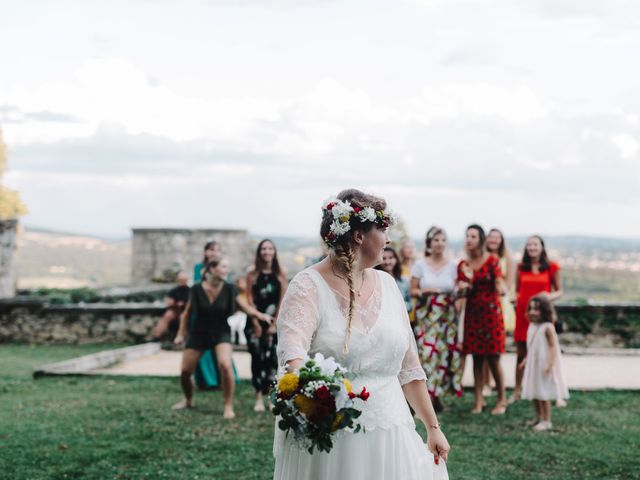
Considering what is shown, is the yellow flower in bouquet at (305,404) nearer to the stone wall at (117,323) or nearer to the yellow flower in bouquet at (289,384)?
→ the yellow flower in bouquet at (289,384)

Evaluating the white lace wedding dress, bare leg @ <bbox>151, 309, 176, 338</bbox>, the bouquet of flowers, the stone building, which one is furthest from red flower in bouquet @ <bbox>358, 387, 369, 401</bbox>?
the stone building

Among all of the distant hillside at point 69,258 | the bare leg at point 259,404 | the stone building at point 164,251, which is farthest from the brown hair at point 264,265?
the distant hillside at point 69,258

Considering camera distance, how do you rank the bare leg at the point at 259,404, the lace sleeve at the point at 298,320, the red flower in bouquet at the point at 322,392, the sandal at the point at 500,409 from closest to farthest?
the red flower in bouquet at the point at 322,392, the lace sleeve at the point at 298,320, the sandal at the point at 500,409, the bare leg at the point at 259,404

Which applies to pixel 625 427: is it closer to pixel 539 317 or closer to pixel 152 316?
pixel 539 317

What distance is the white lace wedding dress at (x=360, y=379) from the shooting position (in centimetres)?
385

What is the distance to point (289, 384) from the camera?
351 cm

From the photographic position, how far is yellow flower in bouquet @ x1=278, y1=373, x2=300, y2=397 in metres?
3.50

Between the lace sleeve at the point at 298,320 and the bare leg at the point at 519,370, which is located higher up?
the lace sleeve at the point at 298,320

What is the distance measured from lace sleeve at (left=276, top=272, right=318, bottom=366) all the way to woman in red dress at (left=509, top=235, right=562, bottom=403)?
6.82 m

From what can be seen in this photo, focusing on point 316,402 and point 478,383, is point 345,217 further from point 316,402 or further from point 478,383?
point 478,383

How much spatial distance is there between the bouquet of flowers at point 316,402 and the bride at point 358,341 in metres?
0.19

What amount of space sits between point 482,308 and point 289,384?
6.61 metres

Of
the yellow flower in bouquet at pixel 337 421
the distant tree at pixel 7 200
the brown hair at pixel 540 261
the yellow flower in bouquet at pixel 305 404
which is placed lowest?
the yellow flower in bouquet at pixel 337 421

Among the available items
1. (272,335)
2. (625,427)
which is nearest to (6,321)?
(272,335)
